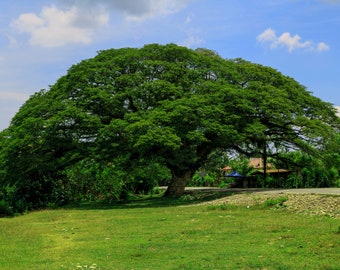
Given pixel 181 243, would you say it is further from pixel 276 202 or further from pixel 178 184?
pixel 178 184

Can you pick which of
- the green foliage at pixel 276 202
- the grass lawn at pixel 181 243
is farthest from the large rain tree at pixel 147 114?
the grass lawn at pixel 181 243

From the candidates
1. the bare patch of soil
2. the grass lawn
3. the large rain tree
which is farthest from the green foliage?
the large rain tree

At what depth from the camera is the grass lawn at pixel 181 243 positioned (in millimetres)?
7730

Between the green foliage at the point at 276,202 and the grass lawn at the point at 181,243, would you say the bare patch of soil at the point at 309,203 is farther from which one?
the grass lawn at the point at 181,243

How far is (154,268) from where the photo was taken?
740 cm

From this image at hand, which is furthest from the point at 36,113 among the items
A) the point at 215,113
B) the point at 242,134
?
the point at 242,134

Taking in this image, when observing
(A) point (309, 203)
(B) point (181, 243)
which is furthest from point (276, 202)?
(B) point (181, 243)

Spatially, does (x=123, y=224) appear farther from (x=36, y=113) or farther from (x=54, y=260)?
(x=36, y=113)

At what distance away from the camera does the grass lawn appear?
25.4ft

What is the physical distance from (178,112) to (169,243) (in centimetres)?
1191

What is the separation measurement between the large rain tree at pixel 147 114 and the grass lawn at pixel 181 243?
7643 millimetres

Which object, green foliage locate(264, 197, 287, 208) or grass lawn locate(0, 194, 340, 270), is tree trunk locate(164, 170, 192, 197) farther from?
grass lawn locate(0, 194, 340, 270)

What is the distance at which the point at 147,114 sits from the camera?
22.3m

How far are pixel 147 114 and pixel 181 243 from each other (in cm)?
1310
